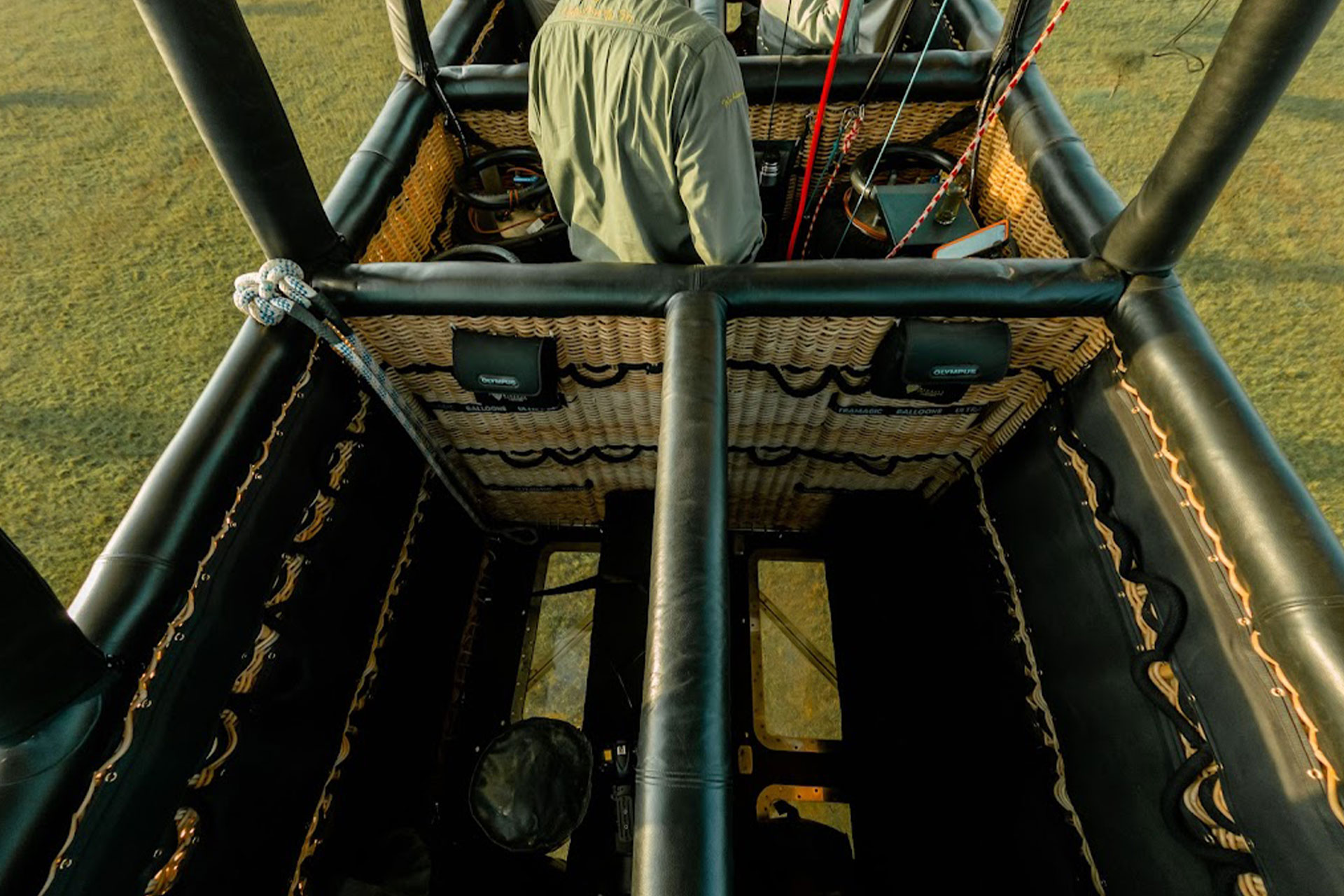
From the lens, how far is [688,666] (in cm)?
73

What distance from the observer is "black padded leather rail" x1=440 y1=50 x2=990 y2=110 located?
1.72m

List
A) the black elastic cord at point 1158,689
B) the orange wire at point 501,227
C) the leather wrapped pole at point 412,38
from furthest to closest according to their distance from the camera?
1. the orange wire at point 501,227
2. the leather wrapped pole at point 412,38
3. the black elastic cord at point 1158,689

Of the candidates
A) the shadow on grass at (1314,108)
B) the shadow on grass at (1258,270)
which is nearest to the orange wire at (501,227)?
the shadow on grass at (1258,270)

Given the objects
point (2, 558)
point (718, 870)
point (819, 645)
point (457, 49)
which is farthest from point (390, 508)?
point (457, 49)

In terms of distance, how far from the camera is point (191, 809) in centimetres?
91

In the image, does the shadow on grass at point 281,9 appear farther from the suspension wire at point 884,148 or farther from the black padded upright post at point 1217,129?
the black padded upright post at point 1217,129

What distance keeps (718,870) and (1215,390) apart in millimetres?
983

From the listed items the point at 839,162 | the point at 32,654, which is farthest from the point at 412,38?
the point at 32,654

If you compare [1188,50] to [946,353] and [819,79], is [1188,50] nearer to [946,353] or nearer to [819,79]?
[819,79]

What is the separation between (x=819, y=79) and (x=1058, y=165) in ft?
2.16

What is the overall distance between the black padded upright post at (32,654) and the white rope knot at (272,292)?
54cm

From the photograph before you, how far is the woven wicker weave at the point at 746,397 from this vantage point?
49.9 inches

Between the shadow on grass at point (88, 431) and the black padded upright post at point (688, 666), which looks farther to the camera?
the shadow on grass at point (88, 431)

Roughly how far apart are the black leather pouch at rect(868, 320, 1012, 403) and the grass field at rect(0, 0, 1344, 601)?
1.57 metres
